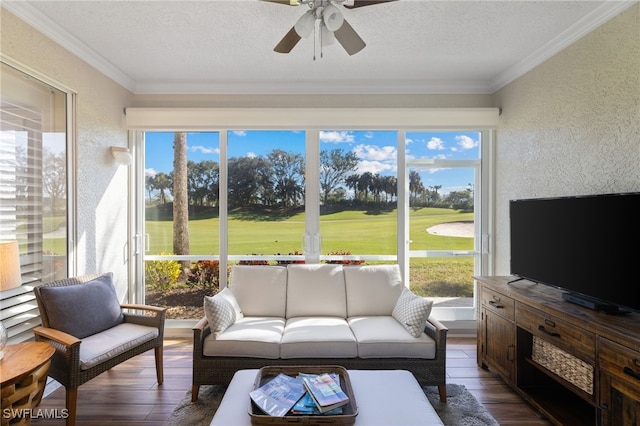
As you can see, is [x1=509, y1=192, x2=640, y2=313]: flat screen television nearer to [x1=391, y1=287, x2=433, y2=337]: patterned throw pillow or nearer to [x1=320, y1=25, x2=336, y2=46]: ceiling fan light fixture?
[x1=391, y1=287, x2=433, y2=337]: patterned throw pillow

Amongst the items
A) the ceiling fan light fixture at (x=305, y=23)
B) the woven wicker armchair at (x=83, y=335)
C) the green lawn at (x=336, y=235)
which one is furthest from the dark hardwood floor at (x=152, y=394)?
the ceiling fan light fixture at (x=305, y=23)

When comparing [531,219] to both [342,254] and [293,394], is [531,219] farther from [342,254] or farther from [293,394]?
[293,394]

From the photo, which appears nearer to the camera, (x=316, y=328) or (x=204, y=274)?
(x=316, y=328)

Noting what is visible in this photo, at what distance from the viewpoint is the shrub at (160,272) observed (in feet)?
12.6

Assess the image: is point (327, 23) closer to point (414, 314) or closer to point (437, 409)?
point (414, 314)

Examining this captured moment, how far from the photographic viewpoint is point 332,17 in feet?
5.90

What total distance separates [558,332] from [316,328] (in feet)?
5.42

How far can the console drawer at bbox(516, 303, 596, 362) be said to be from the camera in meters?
1.83

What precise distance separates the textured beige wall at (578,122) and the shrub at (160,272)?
3.69m

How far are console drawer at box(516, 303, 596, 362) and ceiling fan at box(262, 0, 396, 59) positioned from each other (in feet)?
7.02

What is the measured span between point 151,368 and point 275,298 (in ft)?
4.14

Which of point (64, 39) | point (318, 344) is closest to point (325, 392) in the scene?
point (318, 344)

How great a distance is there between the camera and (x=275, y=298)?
308 cm

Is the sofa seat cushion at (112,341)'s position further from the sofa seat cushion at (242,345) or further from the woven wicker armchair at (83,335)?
the sofa seat cushion at (242,345)
